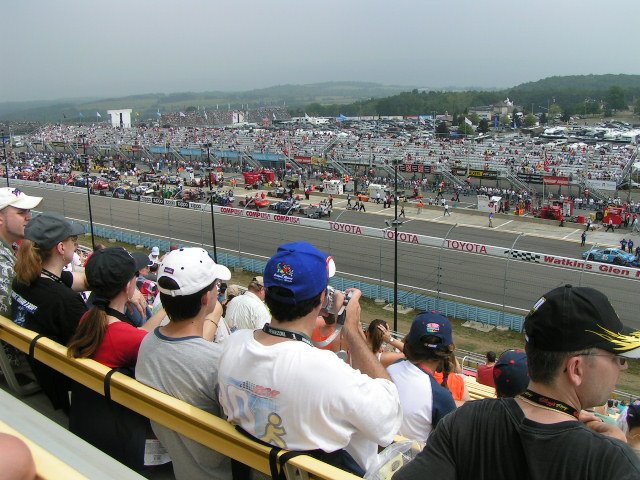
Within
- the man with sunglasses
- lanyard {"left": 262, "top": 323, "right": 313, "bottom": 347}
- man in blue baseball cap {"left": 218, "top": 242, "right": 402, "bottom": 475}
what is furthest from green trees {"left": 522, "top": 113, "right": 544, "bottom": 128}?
the man with sunglasses

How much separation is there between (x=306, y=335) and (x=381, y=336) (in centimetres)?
220

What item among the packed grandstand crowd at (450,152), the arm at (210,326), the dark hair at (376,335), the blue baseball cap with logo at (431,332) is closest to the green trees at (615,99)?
the packed grandstand crowd at (450,152)

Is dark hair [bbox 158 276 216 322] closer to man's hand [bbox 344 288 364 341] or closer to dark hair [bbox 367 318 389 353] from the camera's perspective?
man's hand [bbox 344 288 364 341]

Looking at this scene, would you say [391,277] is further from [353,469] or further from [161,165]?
[161,165]

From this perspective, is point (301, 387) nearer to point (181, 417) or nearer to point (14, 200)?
point (181, 417)

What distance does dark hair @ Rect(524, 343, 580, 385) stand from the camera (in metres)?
1.67

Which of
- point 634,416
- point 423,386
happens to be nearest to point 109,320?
point 423,386

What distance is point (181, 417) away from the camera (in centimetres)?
215

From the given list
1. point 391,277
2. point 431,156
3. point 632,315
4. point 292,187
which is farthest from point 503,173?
point 632,315

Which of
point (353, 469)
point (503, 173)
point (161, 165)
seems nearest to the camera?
point (353, 469)

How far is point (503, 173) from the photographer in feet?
158

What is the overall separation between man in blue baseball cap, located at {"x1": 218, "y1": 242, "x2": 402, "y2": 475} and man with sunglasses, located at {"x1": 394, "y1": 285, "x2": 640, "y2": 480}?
29 cm

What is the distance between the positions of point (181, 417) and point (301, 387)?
54cm

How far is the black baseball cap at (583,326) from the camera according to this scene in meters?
1.64
